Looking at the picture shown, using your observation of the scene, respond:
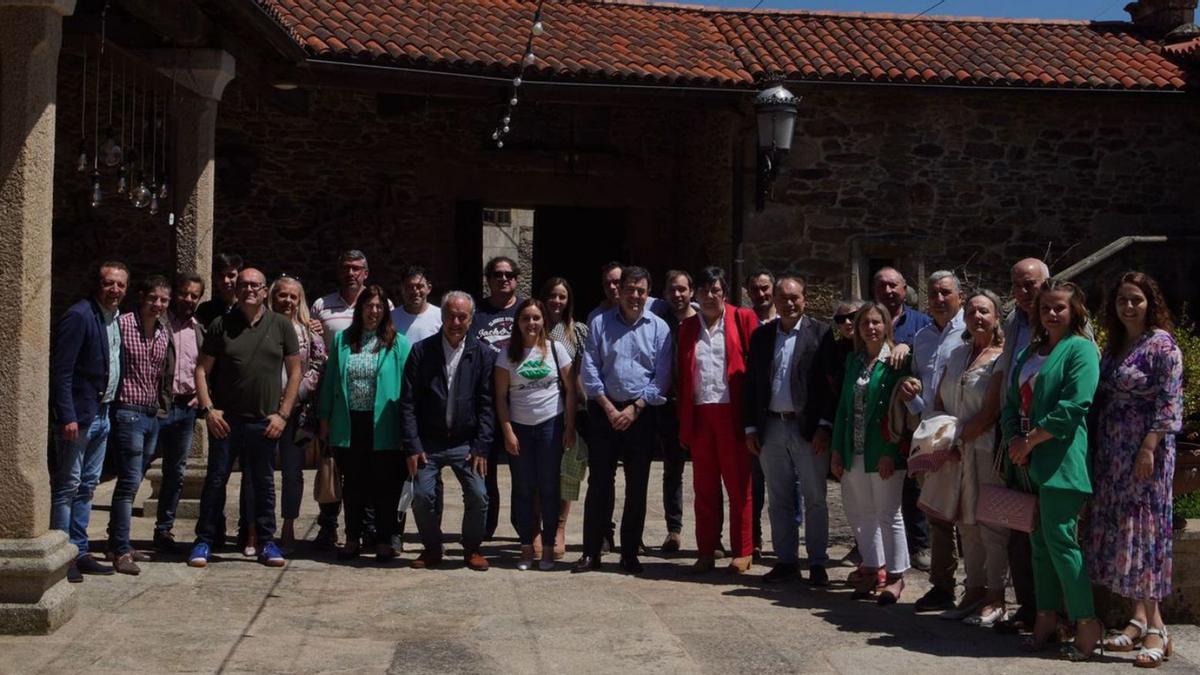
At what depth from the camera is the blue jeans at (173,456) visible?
24.5 ft

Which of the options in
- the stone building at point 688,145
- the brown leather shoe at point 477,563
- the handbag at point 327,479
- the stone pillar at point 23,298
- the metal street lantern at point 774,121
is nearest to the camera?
the stone pillar at point 23,298

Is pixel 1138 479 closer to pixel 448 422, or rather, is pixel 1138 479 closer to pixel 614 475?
pixel 614 475

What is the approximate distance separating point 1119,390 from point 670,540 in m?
3.16

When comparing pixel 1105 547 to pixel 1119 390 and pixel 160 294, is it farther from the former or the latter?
pixel 160 294

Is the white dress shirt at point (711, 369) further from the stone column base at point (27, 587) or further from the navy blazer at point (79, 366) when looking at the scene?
the stone column base at point (27, 587)

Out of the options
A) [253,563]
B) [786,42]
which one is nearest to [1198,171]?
[786,42]

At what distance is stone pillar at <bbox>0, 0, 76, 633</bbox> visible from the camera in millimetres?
5680

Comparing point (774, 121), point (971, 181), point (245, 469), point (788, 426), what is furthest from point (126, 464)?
point (971, 181)

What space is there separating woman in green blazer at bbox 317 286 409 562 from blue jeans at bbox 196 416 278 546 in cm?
38

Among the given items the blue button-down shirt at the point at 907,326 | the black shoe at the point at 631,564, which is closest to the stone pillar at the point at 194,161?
the black shoe at the point at 631,564

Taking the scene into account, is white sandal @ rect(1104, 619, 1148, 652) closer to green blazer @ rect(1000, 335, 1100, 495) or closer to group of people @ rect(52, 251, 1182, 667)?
group of people @ rect(52, 251, 1182, 667)

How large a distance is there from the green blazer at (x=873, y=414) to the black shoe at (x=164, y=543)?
351 cm

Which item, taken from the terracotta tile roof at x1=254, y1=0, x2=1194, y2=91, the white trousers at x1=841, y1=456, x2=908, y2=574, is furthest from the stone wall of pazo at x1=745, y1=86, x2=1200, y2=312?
the white trousers at x1=841, y1=456, x2=908, y2=574

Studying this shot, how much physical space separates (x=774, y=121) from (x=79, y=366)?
7188mm
